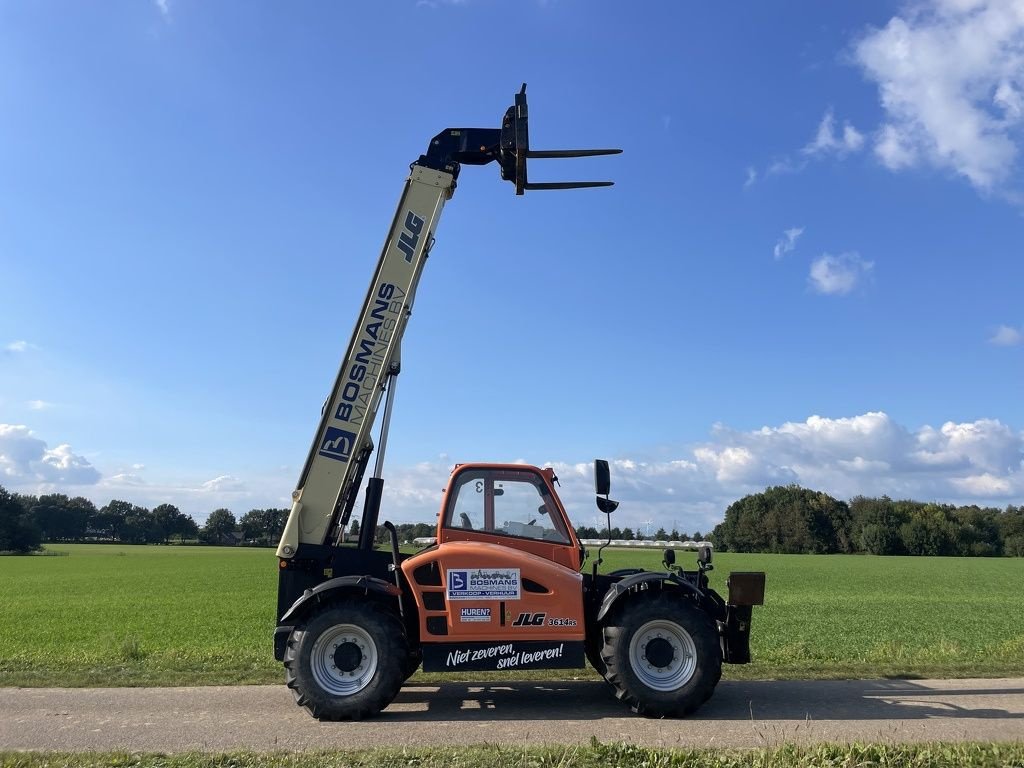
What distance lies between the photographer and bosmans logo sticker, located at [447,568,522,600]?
25.4 ft

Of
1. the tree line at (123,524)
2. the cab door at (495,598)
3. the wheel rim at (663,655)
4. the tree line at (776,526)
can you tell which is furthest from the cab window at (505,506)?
the tree line at (123,524)

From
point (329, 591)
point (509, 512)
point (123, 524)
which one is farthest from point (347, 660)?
point (123, 524)

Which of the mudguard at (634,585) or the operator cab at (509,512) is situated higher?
the operator cab at (509,512)

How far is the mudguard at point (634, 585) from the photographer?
25.8 feet

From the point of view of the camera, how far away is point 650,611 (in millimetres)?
7797

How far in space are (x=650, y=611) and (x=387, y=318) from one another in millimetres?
4312

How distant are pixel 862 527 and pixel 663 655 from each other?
99.1 m

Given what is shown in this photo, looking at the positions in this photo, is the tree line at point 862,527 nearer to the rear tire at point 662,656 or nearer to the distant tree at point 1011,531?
the distant tree at point 1011,531

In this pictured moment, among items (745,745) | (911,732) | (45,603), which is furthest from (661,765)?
(45,603)

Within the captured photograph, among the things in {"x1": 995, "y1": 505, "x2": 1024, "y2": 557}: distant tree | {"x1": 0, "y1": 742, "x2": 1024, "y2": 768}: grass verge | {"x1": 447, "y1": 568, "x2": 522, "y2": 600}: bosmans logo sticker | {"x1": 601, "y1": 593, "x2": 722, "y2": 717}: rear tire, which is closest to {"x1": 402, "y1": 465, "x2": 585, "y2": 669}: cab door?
{"x1": 447, "y1": 568, "x2": 522, "y2": 600}: bosmans logo sticker

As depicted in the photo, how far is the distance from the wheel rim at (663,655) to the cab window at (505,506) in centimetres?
128

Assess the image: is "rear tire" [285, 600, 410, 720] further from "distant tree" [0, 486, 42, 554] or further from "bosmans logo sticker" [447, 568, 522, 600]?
"distant tree" [0, 486, 42, 554]

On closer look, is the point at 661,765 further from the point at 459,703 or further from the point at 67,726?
the point at 67,726

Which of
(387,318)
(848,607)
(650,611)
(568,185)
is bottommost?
(848,607)
